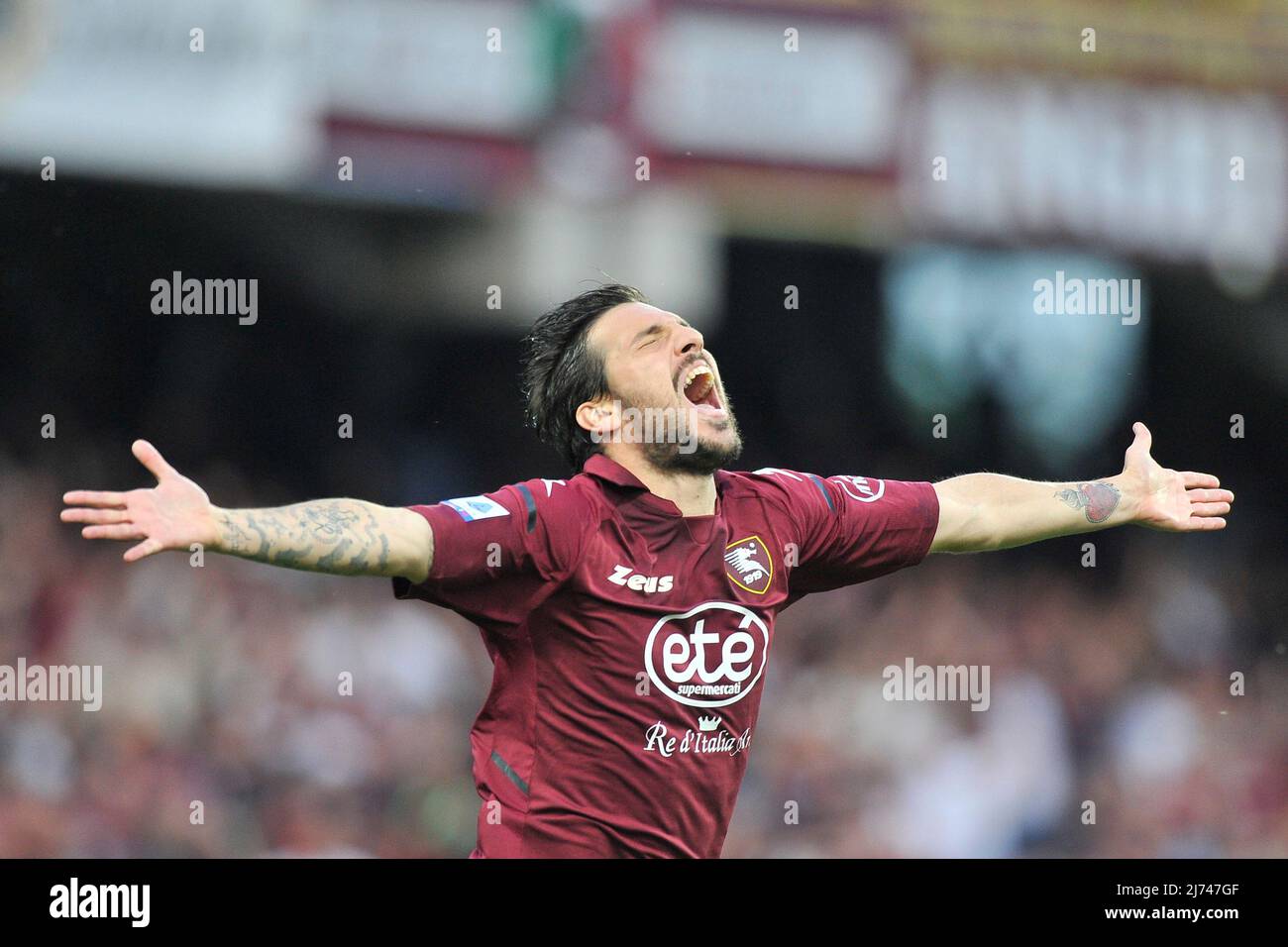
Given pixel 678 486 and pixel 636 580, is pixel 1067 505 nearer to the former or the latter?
pixel 678 486

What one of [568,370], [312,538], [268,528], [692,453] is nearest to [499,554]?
[312,538]

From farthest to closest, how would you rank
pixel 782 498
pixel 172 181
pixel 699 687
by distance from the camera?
pixel 172 181, pixel 782 498, pixel 699 687

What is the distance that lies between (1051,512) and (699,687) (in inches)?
57.8

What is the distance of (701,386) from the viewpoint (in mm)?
5395

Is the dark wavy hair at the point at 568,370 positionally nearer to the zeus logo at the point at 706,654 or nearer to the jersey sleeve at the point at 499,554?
the jersey sleeve at the point at 499,554

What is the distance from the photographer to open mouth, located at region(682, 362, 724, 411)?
207 inches

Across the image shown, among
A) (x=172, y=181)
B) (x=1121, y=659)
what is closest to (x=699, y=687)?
(x=172, y=181)

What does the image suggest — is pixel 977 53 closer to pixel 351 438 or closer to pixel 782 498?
pixel 351 438

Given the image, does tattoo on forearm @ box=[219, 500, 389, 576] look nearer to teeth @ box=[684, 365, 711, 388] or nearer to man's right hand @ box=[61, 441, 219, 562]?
man's right hand @ box=[61, 441, 219, 562]

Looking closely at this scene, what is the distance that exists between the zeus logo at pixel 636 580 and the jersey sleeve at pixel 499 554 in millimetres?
136

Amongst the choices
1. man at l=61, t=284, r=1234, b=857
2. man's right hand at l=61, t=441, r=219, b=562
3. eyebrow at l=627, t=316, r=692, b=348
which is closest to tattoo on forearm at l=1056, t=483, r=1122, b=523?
man at l=61, t=284, r=1234, b=857

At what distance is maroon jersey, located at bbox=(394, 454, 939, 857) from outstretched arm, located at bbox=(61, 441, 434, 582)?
0.42 feet

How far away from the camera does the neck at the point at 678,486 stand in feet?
16.6

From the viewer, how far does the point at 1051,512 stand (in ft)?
18.1
